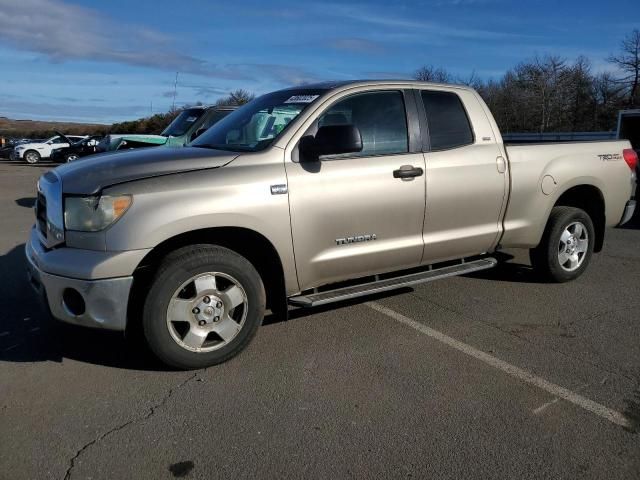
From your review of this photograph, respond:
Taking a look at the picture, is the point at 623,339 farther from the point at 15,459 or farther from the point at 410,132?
the point at 15,459

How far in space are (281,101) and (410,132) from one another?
3.53 feet

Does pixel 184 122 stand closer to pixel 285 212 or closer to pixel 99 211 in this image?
pixel 285 212

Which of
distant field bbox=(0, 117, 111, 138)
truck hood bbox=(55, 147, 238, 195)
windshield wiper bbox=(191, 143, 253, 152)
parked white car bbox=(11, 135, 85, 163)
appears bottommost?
parked white car bbox=(11, 135, 85, 163)

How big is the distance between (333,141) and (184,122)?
8.73m

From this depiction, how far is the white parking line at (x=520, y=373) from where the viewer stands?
3.25 m

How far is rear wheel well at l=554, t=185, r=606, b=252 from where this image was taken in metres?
5.80

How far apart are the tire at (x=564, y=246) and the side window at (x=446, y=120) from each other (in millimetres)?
1357

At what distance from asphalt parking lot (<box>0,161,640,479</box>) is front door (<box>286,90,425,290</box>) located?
612 millimetres

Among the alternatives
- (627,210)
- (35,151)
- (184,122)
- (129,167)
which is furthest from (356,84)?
(35,151)

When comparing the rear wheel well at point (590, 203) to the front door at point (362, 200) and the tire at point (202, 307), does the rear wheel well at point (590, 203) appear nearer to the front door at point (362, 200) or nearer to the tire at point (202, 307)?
the front door at point (362, 200)

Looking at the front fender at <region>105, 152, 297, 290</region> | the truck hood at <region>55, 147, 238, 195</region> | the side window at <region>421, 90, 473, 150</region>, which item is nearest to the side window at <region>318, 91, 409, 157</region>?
the side window at <region>421, 90, 473, 150</region>

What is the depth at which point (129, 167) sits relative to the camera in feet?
12.1

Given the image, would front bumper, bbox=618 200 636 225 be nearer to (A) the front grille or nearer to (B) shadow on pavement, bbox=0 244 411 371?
(B) shadow on pavement, bbox=0 244 411 371

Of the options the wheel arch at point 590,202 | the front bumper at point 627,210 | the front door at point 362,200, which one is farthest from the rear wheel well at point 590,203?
the front door at point 362,200
